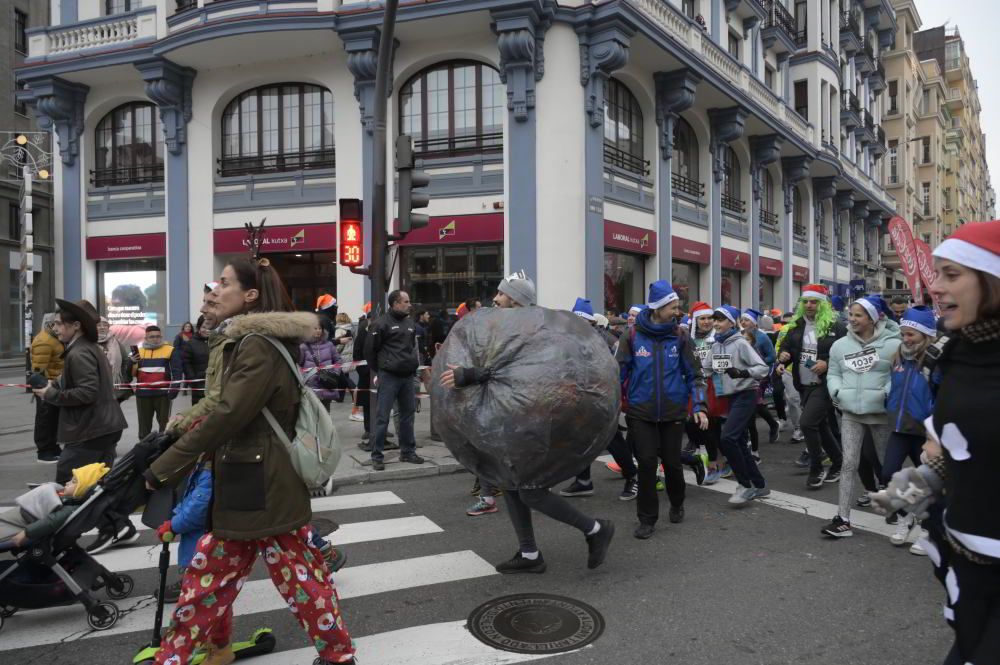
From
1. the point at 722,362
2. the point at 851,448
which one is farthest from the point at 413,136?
the point at 851,448

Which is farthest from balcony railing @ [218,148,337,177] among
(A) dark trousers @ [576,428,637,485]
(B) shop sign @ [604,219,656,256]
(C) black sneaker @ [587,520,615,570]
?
(C) black sneaker @ [587,520,615,570]

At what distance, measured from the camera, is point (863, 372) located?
5379mm

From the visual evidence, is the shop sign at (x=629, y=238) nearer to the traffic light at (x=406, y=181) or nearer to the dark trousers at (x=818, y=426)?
the traffic light at (x=406, y=181)

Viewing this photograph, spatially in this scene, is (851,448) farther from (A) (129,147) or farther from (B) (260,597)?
(A) (129,147)

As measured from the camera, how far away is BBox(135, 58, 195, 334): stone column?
17656 millimetres

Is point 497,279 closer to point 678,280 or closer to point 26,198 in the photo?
point 678,280

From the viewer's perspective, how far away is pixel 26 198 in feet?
67.5

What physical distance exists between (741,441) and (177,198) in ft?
53.3

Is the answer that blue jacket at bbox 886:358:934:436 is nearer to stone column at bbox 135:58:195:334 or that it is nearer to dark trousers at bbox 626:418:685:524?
dark trousers at bbox 626:418:685:524

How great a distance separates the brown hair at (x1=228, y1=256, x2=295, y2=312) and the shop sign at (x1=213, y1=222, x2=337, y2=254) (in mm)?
14015

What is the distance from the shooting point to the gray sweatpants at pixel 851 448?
5254 mm

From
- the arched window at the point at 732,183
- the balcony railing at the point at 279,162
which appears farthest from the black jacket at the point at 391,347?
the arched window at the point at 732,183

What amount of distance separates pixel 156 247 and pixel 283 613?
16942 millimetres

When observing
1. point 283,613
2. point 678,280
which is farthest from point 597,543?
point 678,280
